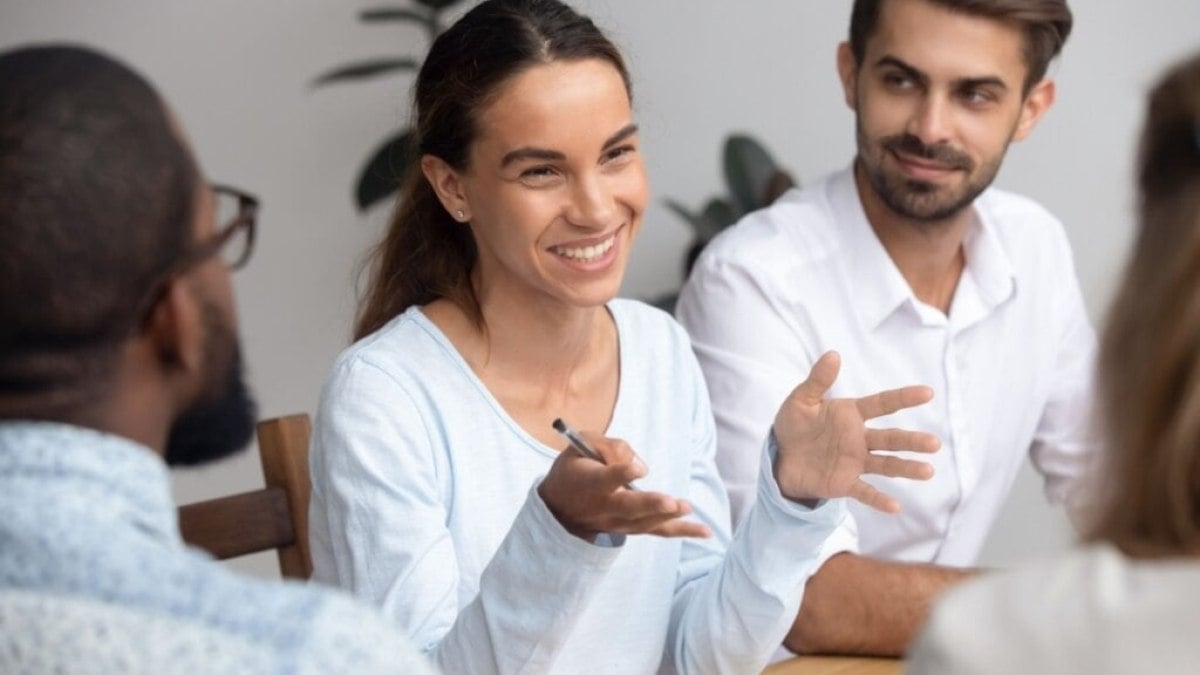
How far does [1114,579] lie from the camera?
95cm

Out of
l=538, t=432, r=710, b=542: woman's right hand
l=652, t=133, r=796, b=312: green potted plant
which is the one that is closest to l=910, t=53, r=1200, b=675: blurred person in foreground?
l=538, t=432, r=710, b=542: woman's right hand

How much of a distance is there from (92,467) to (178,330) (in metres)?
0.10

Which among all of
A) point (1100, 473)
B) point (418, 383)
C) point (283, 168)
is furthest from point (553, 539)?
point (283, 168)

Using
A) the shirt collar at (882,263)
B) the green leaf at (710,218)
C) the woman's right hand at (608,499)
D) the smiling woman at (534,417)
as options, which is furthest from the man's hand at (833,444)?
the green leaf at (710,218)

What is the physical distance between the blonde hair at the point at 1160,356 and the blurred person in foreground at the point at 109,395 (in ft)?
1.33

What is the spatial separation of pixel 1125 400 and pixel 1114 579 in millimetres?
102

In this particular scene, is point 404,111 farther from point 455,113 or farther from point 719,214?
point 455,113

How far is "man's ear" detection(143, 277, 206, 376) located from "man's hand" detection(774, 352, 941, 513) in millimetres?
764

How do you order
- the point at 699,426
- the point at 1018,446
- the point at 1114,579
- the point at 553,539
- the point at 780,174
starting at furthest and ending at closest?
the point at 780,174 → the point at 1018,446 → the point at 699,426 → the point at 553,539 → the point at 1114,579

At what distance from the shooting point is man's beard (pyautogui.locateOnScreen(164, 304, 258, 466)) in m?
1.13

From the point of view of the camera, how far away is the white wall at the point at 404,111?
3.41 m

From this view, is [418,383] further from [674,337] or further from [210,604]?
[210,604]

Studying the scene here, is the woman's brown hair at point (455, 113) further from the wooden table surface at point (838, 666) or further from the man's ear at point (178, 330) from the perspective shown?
the man's ear at point (178, 330)

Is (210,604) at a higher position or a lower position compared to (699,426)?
higher
